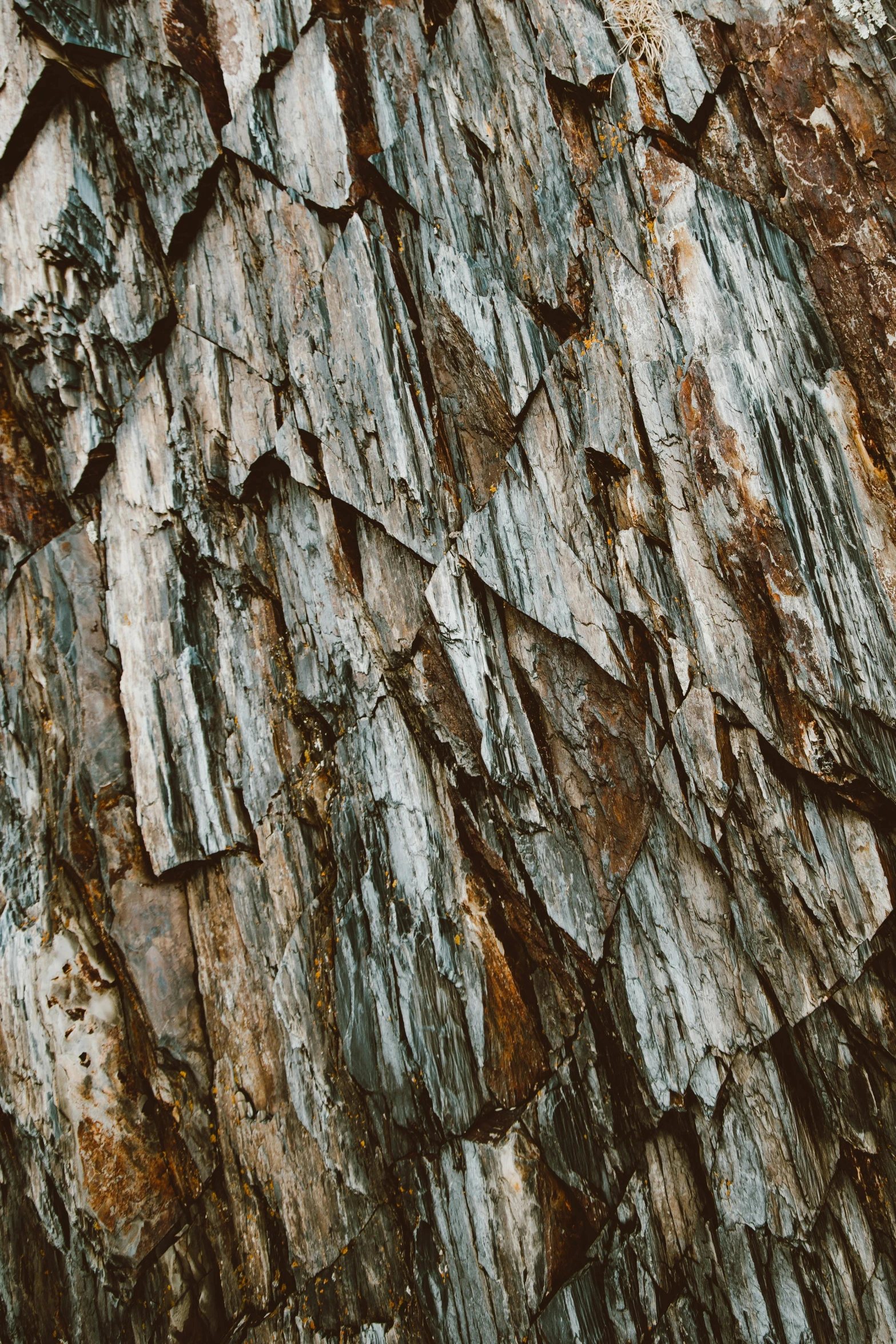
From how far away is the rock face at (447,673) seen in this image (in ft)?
22.6

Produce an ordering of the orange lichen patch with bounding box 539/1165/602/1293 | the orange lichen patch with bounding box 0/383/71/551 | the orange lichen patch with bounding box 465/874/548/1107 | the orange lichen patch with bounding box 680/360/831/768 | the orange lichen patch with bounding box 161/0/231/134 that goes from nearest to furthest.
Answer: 1. the orange lichen patch with bounding box 680/360/831/768
2. the orange lichen patch with bounding box 539/1165/602/1293
3. the orange lichen patch with bounding box 465/874/548/1107
4. the orange lichen patch with bounding box 161/0/231/134
5. the orange lichen patch with bounding box 0/383/71/551

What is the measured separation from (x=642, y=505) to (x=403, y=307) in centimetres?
370

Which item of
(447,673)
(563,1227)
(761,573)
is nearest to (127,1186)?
(563,1227)

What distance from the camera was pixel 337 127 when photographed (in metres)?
8.24

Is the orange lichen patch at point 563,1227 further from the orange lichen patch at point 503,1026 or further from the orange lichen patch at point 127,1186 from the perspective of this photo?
the orange lichen patch at point 127,1186

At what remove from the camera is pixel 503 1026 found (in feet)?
24.2

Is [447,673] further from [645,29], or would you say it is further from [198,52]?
[198,52]

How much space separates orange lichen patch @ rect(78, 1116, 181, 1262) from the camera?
7.27 m

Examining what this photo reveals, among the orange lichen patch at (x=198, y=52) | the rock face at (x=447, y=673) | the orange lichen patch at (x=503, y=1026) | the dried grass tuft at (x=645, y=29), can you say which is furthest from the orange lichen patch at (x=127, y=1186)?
the dried grass tuft at (x=645, y=29)

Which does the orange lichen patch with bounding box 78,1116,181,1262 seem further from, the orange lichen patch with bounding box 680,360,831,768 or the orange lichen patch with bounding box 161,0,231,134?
the orange lichen patch with bounding box 161,0,231,134

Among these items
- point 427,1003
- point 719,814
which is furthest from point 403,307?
point 427,1003

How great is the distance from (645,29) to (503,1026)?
36.5 feet

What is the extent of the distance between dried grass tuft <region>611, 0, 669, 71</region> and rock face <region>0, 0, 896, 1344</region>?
2.4 inches

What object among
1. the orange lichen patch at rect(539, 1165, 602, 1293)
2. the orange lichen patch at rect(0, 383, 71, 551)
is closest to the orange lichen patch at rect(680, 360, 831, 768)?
the orange lichen patch at rect(539, 1165, 602, 1293)
